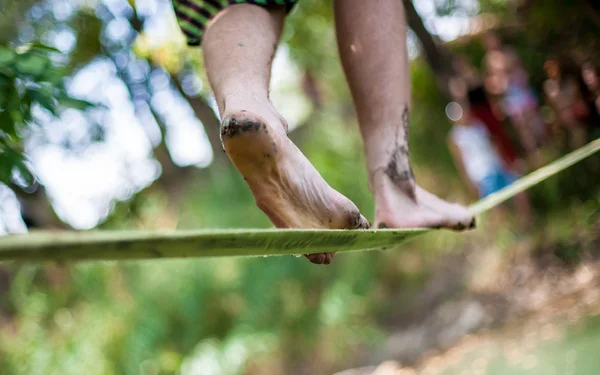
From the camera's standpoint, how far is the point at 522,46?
134 inches

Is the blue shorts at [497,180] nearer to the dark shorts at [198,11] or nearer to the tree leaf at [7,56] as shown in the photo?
the dark shorts at [198,11]

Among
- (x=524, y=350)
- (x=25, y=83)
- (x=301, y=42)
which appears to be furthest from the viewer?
(x=301, y=42)

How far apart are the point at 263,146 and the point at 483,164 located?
3086 millimetres

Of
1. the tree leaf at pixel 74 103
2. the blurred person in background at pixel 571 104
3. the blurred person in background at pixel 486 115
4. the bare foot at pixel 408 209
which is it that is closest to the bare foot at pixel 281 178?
the bare foot at pixel 408 209

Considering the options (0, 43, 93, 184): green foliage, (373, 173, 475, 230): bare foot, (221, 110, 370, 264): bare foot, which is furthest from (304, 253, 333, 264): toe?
(0, 43, 93, 184): green foliage

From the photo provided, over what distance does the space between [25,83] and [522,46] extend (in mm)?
2847

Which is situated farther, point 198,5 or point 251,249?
point 198,5

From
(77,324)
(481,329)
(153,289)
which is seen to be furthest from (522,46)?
(77,324)

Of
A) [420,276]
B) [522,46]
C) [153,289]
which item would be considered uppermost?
[522,46]

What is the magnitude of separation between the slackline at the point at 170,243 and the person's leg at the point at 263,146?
0.07 m

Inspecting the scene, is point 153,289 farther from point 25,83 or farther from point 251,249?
point 251,249

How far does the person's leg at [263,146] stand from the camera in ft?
2.61

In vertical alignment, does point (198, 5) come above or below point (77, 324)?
above

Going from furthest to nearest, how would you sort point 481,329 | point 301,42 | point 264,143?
point 301,42 → point 481,329 → point 264,143
